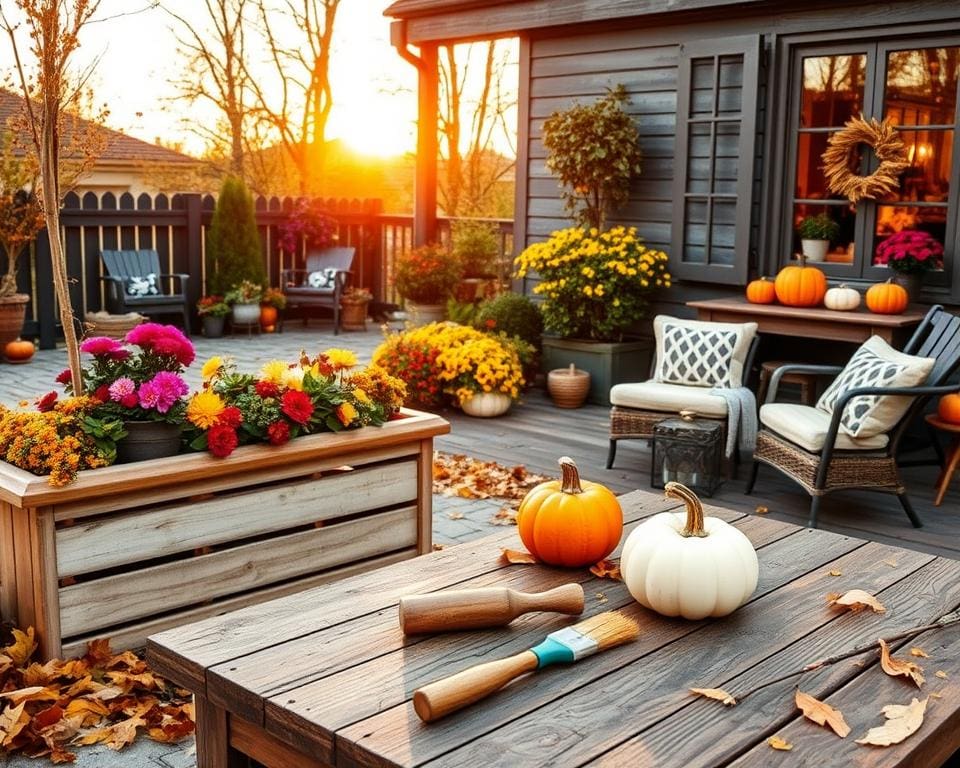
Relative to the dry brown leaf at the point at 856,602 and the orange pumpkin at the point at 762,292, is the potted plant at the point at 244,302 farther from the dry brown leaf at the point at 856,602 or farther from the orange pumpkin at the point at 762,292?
the dry brown leaf at the point at 856,602

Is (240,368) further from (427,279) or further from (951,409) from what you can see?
(951,409)

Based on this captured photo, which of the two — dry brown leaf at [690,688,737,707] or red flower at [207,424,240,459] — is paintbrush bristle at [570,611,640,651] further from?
red flower at [207,424,240,459]

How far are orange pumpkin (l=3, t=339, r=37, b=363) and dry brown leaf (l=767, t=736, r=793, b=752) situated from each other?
8.28 meters

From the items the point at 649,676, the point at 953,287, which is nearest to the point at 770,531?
the point at 649,676

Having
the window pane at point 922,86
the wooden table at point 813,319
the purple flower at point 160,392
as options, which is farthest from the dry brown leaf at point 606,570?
the window pane at point 922,86

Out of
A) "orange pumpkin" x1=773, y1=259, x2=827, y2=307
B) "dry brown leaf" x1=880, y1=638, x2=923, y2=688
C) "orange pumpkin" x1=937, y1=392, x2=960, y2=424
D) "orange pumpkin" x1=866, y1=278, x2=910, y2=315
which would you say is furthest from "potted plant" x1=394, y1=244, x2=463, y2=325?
"dry brown leaf" x1=880, y1=638, x2=923, y2=688

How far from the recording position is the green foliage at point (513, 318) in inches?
298

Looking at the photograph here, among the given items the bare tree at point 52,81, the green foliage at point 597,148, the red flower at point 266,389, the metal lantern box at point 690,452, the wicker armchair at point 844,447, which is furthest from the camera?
the green foliage at point 597,148

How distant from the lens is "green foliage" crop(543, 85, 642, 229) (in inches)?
283

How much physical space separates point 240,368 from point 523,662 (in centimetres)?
712

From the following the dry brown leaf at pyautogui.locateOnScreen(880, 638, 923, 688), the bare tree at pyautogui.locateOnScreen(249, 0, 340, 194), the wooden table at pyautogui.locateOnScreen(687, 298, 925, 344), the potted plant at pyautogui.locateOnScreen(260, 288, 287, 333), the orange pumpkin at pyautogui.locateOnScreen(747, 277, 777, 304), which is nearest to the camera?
the dry brown leaf at pyautogui.locateOnScreen(880, 638, 923, 688)

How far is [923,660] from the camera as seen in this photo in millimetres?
1920

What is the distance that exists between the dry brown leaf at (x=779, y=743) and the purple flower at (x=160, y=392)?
205 centimetres

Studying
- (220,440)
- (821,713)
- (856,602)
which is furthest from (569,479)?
(220,440)
